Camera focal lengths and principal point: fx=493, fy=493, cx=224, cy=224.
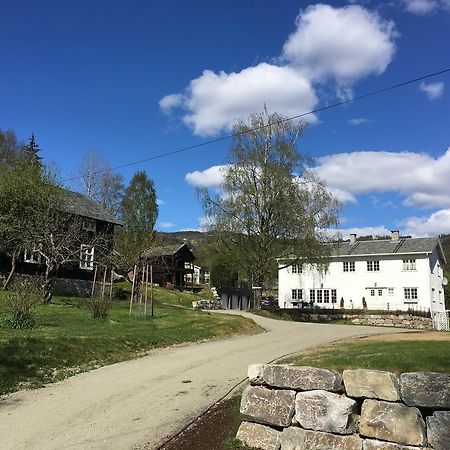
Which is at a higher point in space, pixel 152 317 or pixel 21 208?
pixel 21 208

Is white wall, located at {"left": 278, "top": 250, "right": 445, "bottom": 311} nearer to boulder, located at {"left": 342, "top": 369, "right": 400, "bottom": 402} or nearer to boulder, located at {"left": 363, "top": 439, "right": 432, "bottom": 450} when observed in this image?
boulder, located at {"left": 342, "top": 369, "right": 400, "bottom": 402}

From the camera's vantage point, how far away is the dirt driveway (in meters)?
6.60

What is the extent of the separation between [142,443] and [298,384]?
88.2 inches

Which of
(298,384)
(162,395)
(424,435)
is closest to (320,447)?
(298,384)

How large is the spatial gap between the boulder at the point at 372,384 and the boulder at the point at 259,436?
44.2 inches

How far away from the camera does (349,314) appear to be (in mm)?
42156

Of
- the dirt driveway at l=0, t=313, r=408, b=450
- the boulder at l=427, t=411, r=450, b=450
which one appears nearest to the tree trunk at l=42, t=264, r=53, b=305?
the dirt driveway at l=0, t=313, r=408, b=450

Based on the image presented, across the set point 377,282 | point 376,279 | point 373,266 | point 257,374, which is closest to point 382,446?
point 257,374

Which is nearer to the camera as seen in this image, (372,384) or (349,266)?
(372,384)

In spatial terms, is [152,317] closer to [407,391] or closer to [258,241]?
[258,241]

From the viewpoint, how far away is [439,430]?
5.20m

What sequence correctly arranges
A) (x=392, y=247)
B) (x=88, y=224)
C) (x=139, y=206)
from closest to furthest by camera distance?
(x=88, y=224) < (x=392, y=247) < (x=139, y=206)

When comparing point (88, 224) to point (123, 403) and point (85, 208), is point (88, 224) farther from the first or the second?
point (123, 403)

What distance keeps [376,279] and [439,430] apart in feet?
143
